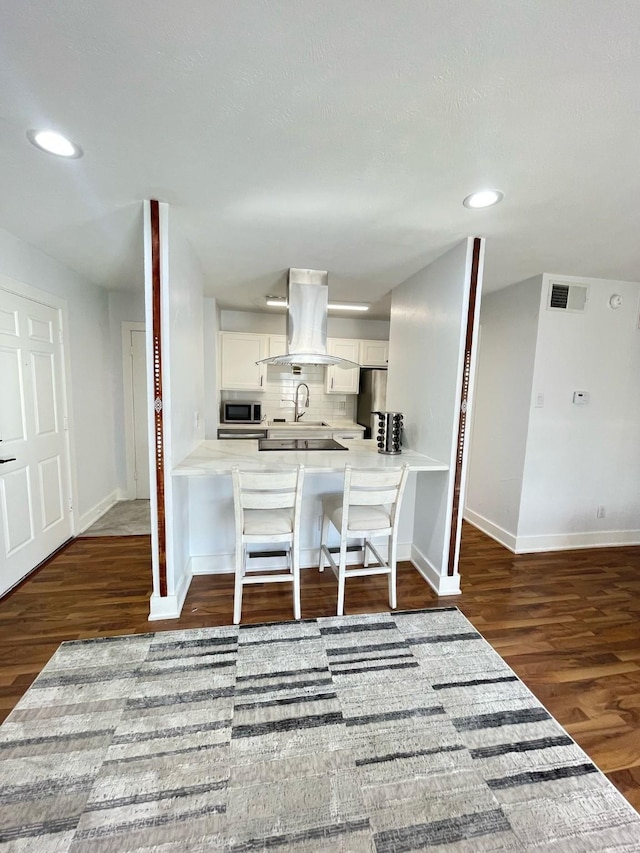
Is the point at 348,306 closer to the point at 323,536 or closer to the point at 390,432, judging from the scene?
the point at 390,432

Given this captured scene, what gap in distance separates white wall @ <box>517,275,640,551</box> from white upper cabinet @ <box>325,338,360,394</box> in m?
2.26

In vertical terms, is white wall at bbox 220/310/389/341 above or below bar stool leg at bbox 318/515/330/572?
above

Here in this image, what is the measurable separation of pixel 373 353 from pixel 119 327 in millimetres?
3137

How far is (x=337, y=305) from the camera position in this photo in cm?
411

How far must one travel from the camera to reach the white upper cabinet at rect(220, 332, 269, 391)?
14.7ft

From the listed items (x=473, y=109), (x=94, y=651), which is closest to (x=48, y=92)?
(x=473, y=109)

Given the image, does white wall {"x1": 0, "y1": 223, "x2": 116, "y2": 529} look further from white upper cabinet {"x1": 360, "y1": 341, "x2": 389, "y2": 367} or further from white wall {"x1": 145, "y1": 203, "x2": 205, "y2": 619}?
white upper cabinet {"x1": 360, "y1": 341, "x2": 389, "y2": 367}

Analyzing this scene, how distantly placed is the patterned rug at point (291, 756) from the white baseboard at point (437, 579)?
23.0 inches

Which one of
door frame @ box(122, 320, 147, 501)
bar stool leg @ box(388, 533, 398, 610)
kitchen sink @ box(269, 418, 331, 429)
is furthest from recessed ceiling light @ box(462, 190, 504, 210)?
door frame @ box(122, 320, 147, 501)

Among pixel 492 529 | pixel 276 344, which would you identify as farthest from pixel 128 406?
pixel 492 529

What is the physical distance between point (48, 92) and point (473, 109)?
1.41 metres

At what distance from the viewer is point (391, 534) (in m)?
2.35

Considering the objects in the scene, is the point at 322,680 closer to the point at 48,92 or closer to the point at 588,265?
the point at 48,92

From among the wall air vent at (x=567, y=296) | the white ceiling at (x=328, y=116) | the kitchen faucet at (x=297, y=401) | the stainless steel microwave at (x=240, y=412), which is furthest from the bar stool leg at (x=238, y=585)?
the wall air vent at (x=567, y=296)
